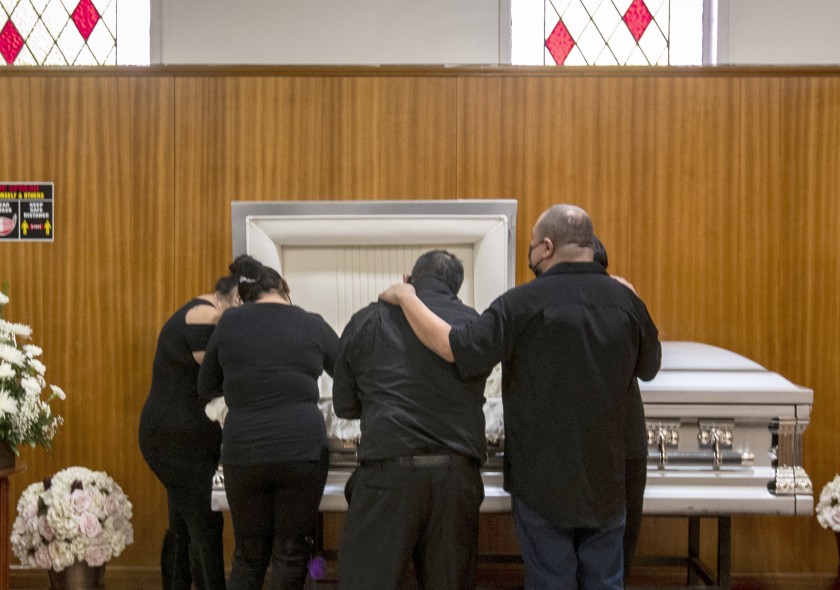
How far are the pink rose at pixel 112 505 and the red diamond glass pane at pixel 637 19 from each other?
10.4ft

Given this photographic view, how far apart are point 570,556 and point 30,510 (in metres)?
2.17

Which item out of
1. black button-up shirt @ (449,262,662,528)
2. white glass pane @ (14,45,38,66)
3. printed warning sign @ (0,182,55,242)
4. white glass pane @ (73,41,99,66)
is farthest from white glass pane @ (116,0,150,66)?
black button-up shirt @ (449,262,662,528)

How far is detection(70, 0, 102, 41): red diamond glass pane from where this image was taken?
3635 millimetres

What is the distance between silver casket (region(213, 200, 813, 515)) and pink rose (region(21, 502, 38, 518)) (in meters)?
1.03

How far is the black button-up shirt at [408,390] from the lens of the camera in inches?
78.7

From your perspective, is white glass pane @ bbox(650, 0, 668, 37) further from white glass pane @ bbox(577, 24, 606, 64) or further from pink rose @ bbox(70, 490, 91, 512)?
pink rose @ bbox(70, 490, 91, 512)

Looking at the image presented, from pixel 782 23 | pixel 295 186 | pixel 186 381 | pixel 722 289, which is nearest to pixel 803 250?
pixel 722 289

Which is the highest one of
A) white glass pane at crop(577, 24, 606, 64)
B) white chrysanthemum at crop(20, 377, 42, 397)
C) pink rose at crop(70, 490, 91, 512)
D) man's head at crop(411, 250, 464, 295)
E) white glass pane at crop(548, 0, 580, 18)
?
white glass pane at crop(548, 0, 580, 18)

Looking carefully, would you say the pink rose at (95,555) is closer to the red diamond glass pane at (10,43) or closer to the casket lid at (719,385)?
the casket lid at (719,385)

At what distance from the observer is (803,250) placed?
10.7 ft

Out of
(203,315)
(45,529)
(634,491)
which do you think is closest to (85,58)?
(203,315)

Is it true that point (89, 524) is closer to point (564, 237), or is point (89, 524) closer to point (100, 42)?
point (564, 237)

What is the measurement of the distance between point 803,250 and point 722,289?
0.40 metres

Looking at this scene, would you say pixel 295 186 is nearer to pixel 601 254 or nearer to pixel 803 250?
pixel 601 254
